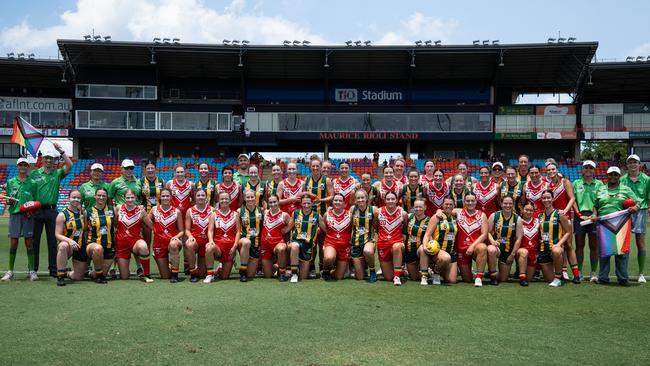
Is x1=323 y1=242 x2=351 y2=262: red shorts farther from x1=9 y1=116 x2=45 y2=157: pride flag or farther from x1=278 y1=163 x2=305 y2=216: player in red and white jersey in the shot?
x1=9 y1=116 x2=45 y2=157: pride flag

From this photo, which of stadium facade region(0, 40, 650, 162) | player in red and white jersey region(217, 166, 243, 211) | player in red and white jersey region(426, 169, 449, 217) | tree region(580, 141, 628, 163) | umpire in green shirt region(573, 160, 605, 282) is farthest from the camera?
tree region(580, 141, 628, 163)

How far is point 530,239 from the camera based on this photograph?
25.4 ft

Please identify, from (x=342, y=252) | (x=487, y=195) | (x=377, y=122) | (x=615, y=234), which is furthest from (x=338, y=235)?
(x=377, y=122)

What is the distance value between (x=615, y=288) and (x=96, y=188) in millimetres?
8132

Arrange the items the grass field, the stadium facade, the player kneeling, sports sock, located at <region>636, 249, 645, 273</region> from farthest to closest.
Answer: the stadium facade, sports sock, located at <region>636, 249, 645, 273</region>, the player kneeling, the grass field

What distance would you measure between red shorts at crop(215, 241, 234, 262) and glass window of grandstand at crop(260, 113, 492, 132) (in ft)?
90.9

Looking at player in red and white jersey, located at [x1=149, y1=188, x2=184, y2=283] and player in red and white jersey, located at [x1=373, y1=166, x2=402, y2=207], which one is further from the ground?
player in red and white jersey, located at [x1=373, y1=166, x2=402, y2=207]

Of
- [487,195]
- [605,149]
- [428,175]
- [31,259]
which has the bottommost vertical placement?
[31,259]

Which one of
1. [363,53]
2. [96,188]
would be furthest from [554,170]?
[363,53]

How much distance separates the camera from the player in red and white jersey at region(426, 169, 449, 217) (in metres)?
8.57

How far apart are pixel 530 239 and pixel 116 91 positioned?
33178 mm

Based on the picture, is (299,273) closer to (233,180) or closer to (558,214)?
(233,180)

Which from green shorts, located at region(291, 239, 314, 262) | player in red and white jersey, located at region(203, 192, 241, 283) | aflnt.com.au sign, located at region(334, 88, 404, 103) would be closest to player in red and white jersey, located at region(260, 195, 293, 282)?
green shorts, located at region(291, 239, 314, 262)

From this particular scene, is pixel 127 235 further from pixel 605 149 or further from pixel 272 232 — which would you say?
pixel 605 149
